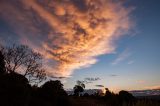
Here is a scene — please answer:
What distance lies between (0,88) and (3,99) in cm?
108

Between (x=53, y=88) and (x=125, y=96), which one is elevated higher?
(x=53, y=88)

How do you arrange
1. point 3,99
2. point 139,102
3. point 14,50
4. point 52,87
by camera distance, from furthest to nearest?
point 14,50 → point 52,87 → point 3,99 → point 139,102

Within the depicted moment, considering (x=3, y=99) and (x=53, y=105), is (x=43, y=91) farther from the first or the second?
(x=3, y=99)

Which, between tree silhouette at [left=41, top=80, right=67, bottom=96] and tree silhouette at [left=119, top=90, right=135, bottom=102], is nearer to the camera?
tree silhouette at [left=41, top=80, right=67, bottom=96]

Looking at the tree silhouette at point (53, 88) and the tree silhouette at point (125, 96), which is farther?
the tree silhouette at point (125, 96)

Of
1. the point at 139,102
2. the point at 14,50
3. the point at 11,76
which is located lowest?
the point at 139,102

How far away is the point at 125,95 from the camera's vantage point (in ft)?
129

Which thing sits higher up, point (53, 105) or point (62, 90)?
point (62, 90)

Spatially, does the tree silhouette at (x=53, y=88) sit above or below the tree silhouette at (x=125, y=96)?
above

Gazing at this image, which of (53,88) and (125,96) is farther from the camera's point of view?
(125,96)


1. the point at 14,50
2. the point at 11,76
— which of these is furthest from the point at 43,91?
the point at 14,50

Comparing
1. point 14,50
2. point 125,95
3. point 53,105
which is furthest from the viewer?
point 14,50

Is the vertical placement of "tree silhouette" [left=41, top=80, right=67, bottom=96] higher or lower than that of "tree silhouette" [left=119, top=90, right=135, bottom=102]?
higher

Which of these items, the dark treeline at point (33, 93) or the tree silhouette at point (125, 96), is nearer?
the dark treeline at point (33, 93)
